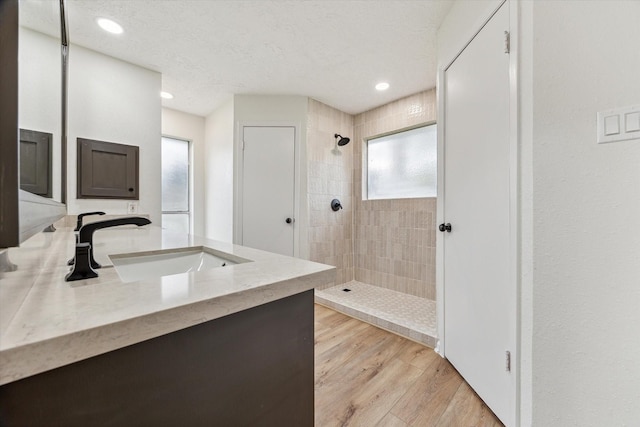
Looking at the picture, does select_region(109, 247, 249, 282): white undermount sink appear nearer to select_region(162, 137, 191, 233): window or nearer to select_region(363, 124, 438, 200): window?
select_region(363, 124, 438, 200): window

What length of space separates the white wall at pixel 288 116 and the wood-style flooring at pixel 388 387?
4.28 feet

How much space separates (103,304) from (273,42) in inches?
87.2

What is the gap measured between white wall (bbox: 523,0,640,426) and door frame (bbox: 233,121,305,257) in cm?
222

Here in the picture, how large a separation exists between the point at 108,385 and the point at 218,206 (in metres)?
3.06

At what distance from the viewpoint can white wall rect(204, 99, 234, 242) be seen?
3.00 meters

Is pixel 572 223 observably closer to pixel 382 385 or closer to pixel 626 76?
pixel 626 76

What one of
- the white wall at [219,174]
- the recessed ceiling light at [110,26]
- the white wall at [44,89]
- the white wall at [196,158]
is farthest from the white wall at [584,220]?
the white wall at [196,158]

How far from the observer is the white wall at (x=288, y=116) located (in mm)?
2896

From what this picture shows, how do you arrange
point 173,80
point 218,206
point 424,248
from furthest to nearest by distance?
1. point 218,206
2. point 424,248
3. point 173,80

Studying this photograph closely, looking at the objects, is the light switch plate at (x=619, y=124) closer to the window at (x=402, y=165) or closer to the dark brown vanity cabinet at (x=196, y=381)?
the dark brown vanity cabinet at (x=196, y=381)

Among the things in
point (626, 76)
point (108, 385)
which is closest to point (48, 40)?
point (108, 385)

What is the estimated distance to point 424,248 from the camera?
2.78m

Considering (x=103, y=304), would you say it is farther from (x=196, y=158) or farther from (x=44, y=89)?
(x=196, y=158)

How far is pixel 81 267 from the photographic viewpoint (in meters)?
0.55
